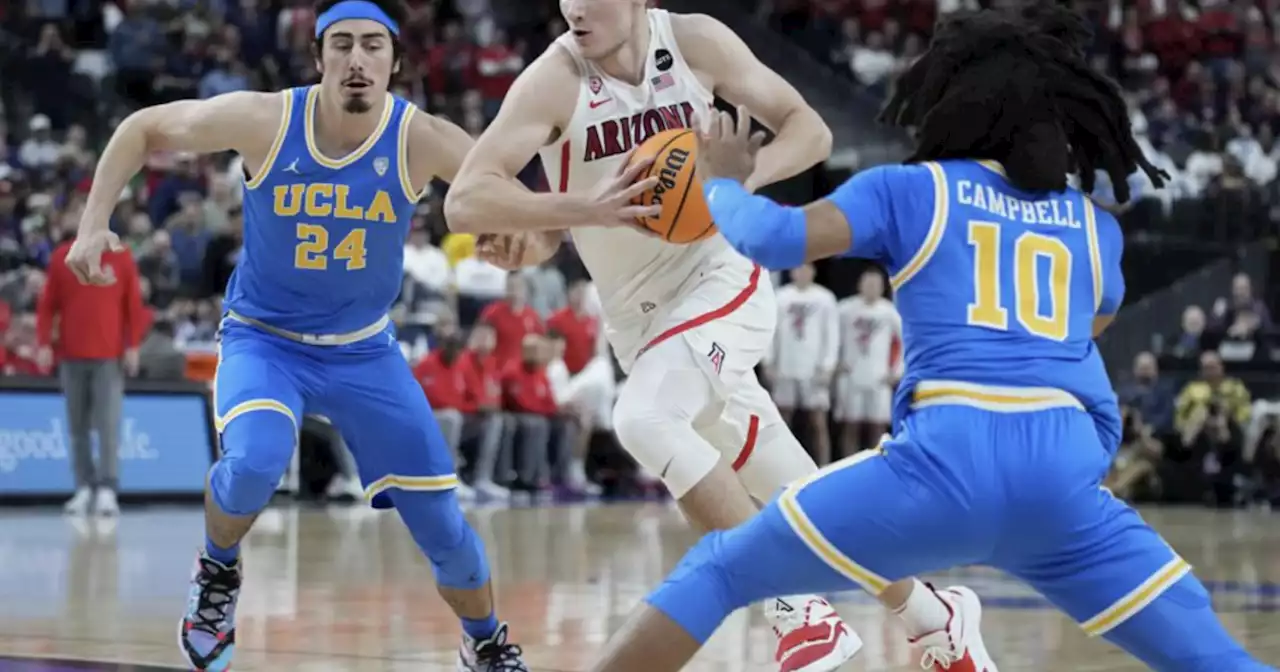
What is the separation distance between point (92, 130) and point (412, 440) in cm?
1446

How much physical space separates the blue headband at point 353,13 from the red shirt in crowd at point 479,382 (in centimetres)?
1077

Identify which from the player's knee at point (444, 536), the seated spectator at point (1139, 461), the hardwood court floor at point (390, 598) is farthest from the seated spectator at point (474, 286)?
the player's knee at point (444, 536)

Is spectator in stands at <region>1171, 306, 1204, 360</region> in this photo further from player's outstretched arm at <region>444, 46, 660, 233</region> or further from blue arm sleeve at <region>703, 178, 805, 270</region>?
blue arm sleeve at <region>703, 178, 805, 270</region>

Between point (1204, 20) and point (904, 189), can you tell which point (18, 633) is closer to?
point (904, 189)

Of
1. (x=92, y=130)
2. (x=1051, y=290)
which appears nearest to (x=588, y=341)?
(x=92, y=130)

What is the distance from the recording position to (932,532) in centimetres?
381

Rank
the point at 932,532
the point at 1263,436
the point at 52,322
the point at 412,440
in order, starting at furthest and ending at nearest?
the point at 1263,436, the point at 52,322, the point at 412,440, the point at 932,532

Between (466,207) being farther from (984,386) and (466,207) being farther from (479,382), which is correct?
(479,382)

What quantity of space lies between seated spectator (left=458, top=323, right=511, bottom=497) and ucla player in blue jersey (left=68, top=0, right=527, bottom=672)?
10683 millimetres

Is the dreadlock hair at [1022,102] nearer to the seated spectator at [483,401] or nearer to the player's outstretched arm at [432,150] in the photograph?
the player's outstretched arm at [432,150]

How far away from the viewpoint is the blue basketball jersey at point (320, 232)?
19.4 ft

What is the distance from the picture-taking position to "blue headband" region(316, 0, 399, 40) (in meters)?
5.93

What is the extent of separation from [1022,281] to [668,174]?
51.8 inches

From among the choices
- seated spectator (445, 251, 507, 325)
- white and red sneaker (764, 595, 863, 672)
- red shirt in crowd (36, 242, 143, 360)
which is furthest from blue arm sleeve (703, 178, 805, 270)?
seated spectator (445, 251, 507, 325)
